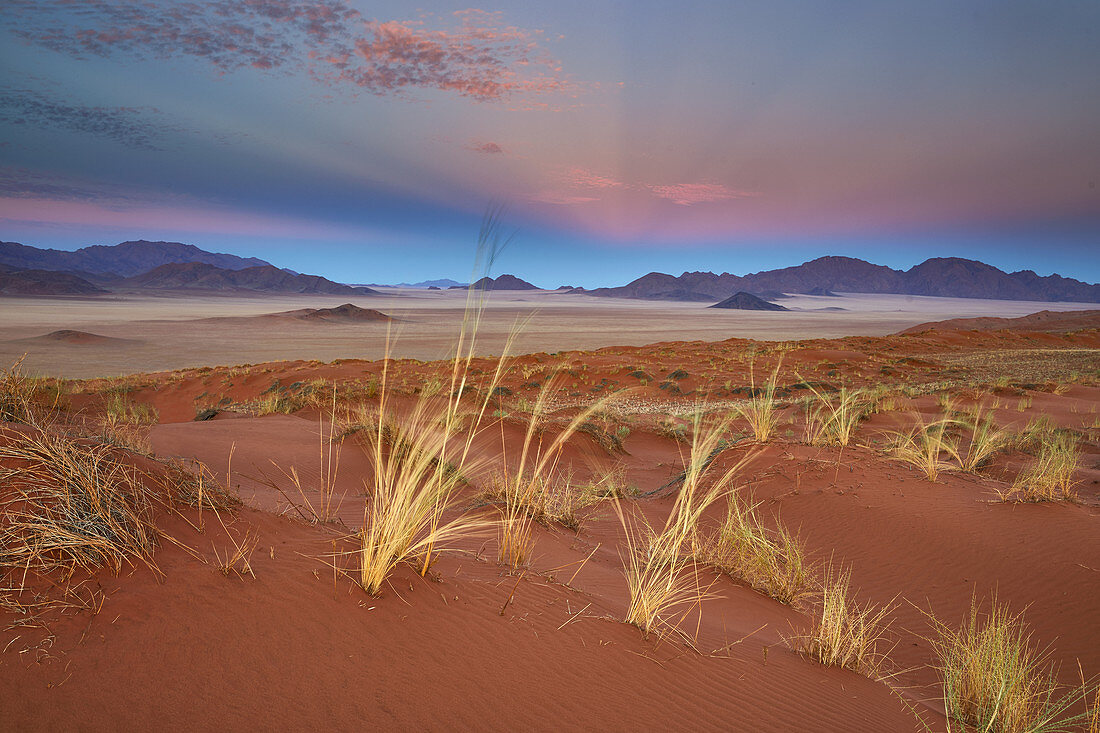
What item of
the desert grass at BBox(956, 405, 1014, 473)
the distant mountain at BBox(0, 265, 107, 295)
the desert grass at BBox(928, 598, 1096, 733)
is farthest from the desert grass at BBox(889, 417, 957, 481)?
the distant mountain at BBox(0, 265, 107, 295)

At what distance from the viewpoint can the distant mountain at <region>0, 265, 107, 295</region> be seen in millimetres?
122250

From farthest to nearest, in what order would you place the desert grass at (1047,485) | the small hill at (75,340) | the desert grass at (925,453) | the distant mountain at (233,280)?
the distant mountain at (233,280)
the small hill at (75,340)
the desert grass at (925,453)
the desert grass at (1047,485)

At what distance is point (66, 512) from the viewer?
247cm

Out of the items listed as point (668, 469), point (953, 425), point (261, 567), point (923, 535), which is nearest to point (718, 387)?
point (953, 425)

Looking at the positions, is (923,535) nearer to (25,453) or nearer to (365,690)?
(365,690)

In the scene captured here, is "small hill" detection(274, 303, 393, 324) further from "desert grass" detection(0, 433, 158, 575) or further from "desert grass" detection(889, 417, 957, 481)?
"desert grass" detection(0, 433, 158, 575)

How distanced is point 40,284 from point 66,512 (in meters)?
172

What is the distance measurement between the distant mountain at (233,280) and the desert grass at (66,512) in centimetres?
20063

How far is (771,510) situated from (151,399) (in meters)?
20.9

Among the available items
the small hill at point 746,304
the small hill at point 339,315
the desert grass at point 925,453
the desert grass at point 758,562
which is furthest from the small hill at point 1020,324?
the small hill at point 746,304

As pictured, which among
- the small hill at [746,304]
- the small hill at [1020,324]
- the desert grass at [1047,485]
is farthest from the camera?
the small hill at [746,304]

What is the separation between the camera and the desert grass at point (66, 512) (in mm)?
2402

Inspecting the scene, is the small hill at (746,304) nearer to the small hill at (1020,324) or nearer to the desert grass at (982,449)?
the small hill at (1020,324)

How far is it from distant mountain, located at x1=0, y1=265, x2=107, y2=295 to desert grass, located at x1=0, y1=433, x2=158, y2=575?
161086mm
